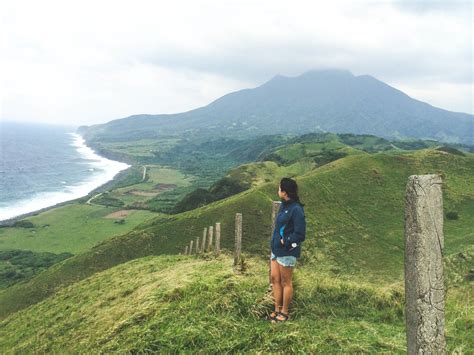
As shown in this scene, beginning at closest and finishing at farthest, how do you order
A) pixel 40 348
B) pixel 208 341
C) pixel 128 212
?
1. pixel 208 341
2. pixel 40 348
3. pixel 128 212

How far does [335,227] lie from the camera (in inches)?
1810

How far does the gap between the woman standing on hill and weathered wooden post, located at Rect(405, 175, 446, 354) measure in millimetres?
3410

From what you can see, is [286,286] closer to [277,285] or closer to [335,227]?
[277,285]

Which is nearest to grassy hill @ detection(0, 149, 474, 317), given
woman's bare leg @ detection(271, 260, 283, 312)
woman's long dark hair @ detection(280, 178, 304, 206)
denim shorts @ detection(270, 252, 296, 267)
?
woman's bare leg @ detection(271, 260, 283, 312)

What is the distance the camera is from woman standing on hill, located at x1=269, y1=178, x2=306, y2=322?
7.70 m

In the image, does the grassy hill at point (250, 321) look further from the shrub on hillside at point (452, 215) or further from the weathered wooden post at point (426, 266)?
the shrub on hillside at point (452, 215)

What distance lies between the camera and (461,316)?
8.28 metres

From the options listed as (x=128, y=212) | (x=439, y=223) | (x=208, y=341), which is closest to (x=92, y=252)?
(x=208, y=341)

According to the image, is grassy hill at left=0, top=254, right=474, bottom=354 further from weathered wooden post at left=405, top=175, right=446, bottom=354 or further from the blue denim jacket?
weathered wooden post at left=405, top=175, right=446, bottom=354

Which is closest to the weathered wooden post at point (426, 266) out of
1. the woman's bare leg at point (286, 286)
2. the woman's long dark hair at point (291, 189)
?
the woman's long dark hair at point (291, 189)

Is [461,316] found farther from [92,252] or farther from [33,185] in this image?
[33,185]

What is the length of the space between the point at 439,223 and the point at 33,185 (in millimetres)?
170519

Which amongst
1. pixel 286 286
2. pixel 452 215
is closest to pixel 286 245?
pixel 286 286

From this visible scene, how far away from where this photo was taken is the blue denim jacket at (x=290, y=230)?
7.60 meters
